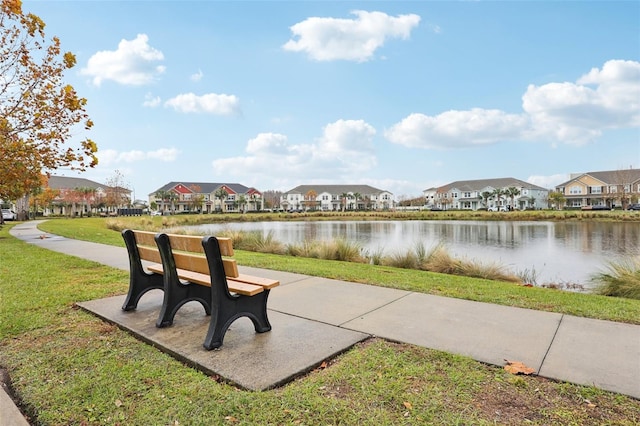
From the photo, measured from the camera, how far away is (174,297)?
4.46 m

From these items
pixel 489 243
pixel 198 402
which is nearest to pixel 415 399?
pixel 198 402

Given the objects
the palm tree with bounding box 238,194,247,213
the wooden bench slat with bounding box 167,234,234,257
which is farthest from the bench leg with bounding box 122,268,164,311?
the palm tree with bounding box 238,194,247,213

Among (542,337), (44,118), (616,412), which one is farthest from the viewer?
(44,118)

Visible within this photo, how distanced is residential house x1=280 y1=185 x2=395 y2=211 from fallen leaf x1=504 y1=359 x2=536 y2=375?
108025 mm

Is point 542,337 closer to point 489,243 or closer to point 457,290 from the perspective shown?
point 457,290

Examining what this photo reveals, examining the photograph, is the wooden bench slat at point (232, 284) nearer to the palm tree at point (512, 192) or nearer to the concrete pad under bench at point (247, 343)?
the concrete pad under bench at point (247, 343)

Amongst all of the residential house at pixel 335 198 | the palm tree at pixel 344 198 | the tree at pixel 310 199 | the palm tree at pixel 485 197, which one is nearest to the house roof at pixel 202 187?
the residential house at pixel 335 198

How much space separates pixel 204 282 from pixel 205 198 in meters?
103

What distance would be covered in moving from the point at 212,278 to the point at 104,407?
132 cm

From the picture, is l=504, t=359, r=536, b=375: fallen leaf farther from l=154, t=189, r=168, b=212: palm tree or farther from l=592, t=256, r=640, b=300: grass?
l=154, t=189, r=168, b=212: palm tree

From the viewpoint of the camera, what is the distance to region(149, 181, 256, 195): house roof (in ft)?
334

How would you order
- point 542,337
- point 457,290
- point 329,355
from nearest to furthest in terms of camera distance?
point 329,355 → point 542,337 → point 457,290

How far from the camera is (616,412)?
105 inches

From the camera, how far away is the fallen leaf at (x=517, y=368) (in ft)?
10.6
